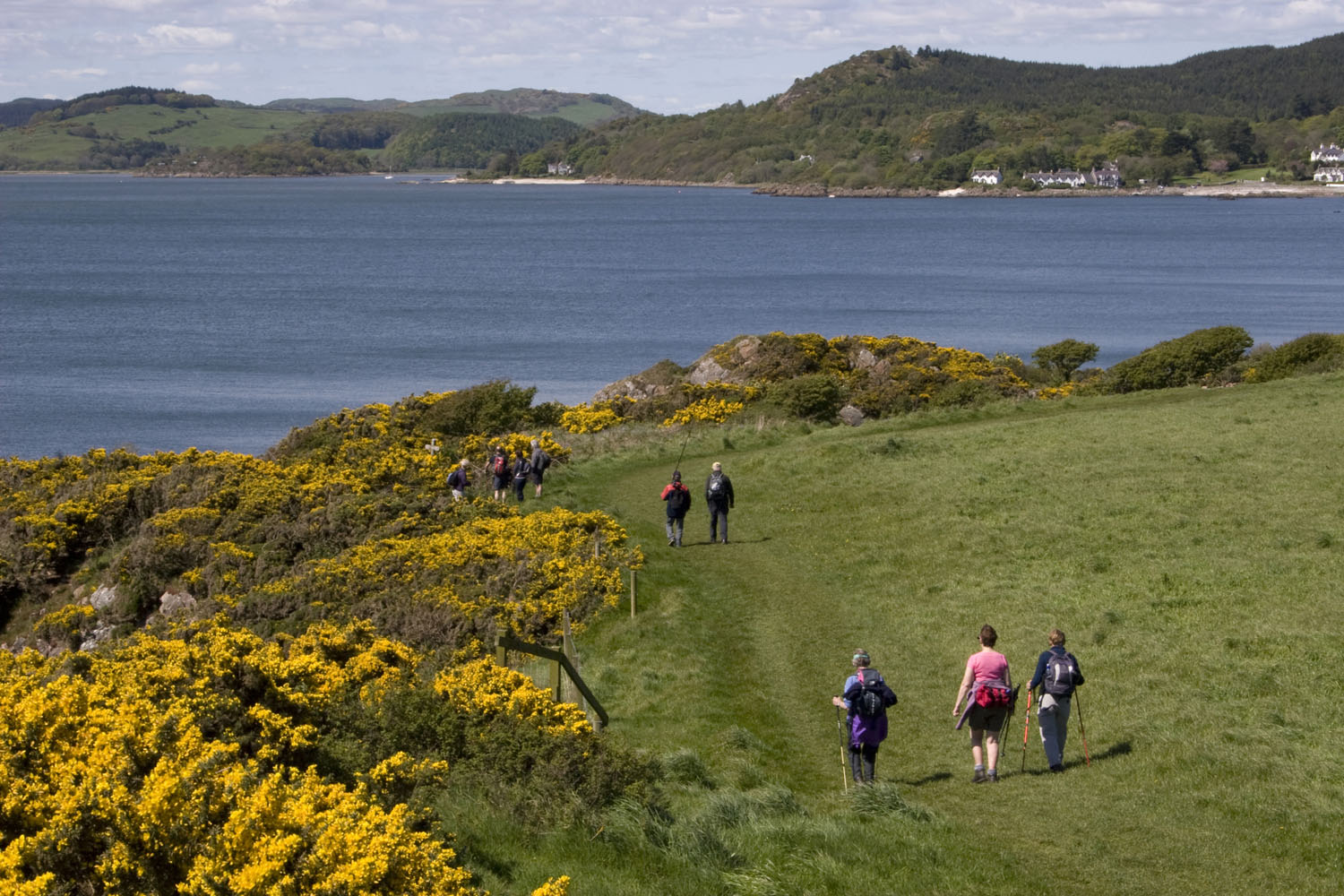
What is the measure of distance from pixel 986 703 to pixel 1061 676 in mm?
888

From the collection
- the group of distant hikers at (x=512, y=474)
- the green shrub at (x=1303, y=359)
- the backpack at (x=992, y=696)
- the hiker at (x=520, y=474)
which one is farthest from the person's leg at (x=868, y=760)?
the green shrub at (x=1303, y=359)

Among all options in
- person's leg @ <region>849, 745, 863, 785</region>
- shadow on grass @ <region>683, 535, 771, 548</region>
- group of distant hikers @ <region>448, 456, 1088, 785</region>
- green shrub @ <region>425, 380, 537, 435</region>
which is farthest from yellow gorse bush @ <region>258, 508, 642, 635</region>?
green shrub @ <region>425, 380, 537, 435</region>

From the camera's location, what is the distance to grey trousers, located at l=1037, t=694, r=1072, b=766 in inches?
501

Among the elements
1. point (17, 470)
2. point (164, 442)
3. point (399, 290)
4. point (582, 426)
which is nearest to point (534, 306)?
point (399, 290)

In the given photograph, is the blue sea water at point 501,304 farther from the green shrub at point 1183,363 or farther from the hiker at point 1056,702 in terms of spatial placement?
the hiker at point 1056,702

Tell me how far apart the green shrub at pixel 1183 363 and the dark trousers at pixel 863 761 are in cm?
3105

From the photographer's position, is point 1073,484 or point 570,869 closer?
point 570,869

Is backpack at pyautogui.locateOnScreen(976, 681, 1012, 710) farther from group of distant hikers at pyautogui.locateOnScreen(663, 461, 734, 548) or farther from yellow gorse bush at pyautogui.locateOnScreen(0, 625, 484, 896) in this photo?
group of distant hikers at pyautogui.locateOnScreen(663, 461, 734, 548)

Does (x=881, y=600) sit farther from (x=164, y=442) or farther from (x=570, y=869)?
(x=164, y=442)

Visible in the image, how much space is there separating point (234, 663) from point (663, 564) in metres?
11.8

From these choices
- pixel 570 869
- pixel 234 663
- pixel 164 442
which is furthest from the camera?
pixel 164 442

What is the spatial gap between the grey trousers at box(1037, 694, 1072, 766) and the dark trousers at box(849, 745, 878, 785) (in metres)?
1.82

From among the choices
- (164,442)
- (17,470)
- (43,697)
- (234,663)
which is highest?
(43,697)

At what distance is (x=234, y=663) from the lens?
10297 millimetres
